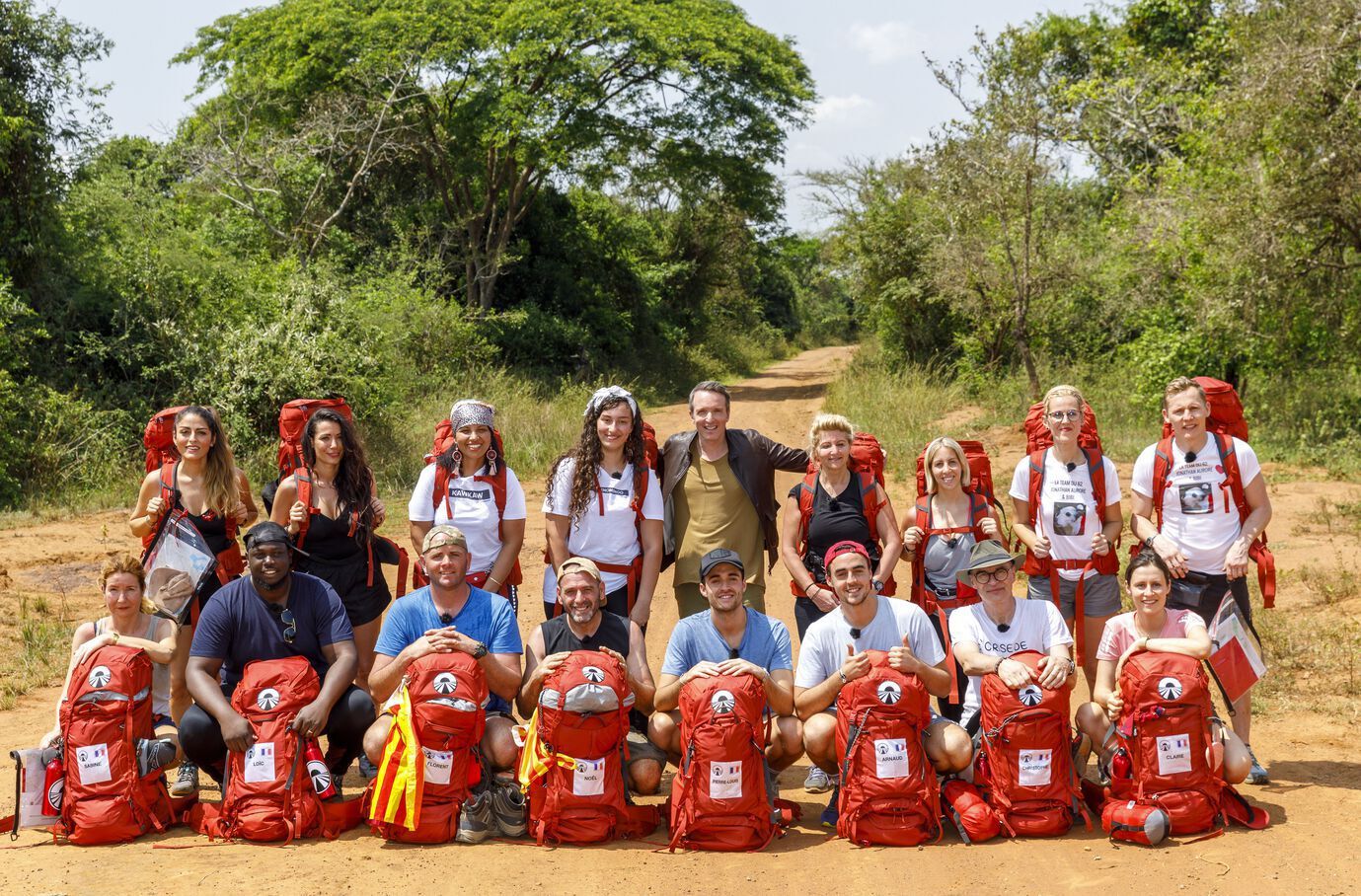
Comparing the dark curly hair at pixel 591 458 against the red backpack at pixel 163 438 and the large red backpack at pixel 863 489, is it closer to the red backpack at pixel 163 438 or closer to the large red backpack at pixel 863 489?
the large red backpack at pixel 863 489

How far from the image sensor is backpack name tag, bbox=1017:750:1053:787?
5.11 meters

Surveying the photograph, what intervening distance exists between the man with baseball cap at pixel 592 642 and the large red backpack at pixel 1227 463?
242 centimetres

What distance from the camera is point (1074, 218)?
22922mm

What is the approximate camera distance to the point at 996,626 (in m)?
5.44

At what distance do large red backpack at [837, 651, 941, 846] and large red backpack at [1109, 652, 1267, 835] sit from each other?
0.85m

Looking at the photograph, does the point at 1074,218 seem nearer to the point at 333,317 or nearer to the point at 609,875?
the point at 333,317

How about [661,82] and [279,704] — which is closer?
[279,704]

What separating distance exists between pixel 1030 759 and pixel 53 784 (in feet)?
13.6

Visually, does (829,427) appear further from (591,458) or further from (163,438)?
(163,438)

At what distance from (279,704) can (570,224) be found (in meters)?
22.5

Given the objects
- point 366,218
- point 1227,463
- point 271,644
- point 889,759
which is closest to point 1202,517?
point 1227,463

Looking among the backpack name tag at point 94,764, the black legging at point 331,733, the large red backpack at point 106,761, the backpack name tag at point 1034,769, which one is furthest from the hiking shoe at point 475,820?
the backpack name tag at point 1034,769

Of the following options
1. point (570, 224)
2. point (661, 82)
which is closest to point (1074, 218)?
point (661, 82)

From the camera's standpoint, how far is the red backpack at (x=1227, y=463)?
19.0 feet
